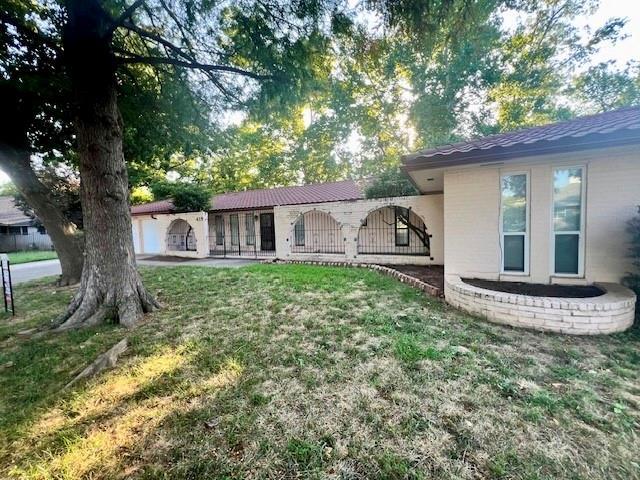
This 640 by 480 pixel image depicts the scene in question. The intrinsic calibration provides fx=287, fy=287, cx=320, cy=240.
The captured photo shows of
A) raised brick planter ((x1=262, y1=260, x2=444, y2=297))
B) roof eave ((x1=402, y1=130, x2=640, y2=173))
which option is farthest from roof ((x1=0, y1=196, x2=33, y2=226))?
roof eave ((x1=402, y1=130, x2=640, y2=173))

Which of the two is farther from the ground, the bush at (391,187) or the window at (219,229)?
the bush at (391,187)

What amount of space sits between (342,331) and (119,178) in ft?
15.2

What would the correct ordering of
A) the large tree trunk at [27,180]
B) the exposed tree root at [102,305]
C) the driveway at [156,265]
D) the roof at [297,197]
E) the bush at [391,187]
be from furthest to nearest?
1. the roof at [297,197]
2. the bush at [391,187]
3. the driveway at [156,265]
4. the large tree trunk at [27,180]
5. the exposed tree root at [102,305]

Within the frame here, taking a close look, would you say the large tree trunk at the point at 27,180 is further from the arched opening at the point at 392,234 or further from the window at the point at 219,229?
the arched opening at the point at 392,234

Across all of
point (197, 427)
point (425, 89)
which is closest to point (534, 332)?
point (197, 427)

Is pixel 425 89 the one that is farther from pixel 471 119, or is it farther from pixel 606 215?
pixel 606 215

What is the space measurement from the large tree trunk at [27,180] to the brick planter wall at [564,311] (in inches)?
391

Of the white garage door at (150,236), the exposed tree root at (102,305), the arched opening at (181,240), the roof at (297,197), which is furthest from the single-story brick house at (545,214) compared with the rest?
the white garage door at (150,236)

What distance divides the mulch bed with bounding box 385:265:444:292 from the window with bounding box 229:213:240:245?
10.1m

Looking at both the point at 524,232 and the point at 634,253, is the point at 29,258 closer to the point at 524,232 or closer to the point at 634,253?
the point at 524,232

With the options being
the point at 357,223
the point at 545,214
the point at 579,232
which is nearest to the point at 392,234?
the point at 357,223

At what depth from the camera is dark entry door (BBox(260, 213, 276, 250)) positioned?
15750 mm

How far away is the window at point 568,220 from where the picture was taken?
5.20m

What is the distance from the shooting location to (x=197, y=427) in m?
2.29
